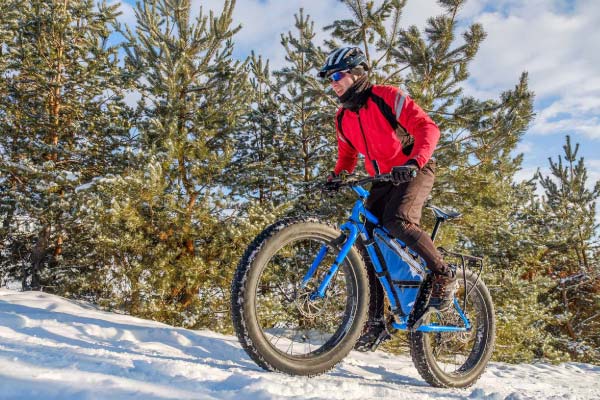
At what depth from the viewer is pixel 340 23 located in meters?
8.60

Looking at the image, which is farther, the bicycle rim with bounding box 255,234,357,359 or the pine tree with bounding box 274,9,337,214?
the pine tree with bounding box 274,9,337,214

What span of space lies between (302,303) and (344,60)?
1.88m

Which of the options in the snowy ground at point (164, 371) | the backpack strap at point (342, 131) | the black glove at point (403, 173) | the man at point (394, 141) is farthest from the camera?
the backpack strap at point (342, 131)

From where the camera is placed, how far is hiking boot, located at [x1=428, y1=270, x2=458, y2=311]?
2904 millimetres

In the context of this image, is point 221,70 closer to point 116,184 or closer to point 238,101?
point 238,101

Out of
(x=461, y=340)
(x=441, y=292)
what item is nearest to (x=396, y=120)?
(x=441, y=292)

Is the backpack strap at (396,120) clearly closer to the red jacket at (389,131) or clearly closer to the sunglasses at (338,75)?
the red jacket at (389,131)

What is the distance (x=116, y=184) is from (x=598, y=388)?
22.7 feet

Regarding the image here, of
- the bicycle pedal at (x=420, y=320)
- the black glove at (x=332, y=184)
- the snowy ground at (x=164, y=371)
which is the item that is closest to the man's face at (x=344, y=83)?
the black glove at (x=332, y=184)

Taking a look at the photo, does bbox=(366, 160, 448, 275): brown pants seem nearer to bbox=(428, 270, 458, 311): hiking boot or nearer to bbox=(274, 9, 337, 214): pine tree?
bbox=(428, 270, 458, 311): hiking boot

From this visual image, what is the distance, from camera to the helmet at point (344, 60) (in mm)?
Answer: 2910

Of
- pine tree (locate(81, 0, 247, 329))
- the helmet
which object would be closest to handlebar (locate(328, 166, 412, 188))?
the helmet

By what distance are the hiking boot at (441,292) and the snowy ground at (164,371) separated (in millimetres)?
601

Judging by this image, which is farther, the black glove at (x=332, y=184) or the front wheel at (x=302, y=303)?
the black glove at (x=332, y=184)
